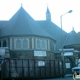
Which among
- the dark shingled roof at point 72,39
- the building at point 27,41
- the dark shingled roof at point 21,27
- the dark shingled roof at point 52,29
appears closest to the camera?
the building at point 27,41

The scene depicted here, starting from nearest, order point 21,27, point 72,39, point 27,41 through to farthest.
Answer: point 27,41 < point 21,27 < point 72,39

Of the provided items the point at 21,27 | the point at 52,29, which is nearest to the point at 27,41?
the point at 21,27

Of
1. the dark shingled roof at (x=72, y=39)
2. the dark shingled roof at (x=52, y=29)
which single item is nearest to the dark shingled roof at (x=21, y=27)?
the dark shingled roof at (x=72, y=39)

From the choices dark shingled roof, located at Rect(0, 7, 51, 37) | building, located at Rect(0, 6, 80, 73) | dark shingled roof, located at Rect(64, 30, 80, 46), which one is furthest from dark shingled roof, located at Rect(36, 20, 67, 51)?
dark shingled roof, located at Rect(0, 7, 51, 37)

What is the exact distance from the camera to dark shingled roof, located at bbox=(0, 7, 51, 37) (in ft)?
141

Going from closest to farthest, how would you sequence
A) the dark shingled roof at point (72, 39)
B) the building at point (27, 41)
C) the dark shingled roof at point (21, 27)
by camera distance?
1. the building at point (27, 41)
2. the dark shingled roof at point (21, 27)
3. the dark shingled roof at point (72, 39)

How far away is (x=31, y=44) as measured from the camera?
4231cm

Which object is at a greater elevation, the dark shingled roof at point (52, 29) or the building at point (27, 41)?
the dark shingled roof at point (52, 29)

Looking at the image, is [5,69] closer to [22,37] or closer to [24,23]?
[22,37]

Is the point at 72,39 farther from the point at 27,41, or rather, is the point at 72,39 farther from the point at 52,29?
the point at 27,41

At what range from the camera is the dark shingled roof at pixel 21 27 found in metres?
43.1

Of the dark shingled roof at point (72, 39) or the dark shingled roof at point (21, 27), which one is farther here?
the dark shingled roof at point (72, 39)

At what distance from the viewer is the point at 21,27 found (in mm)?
44094

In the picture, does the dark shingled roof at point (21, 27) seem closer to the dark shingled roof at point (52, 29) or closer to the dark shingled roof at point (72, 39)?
the dark shingled roof at point (72, 39)
